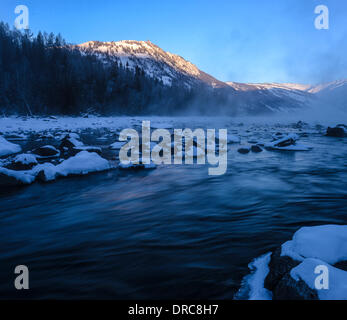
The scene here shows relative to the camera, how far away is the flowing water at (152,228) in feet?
9.83

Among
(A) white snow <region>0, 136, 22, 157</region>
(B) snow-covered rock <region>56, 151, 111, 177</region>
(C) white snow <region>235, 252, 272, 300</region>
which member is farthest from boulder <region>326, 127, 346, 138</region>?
(A) white snow <region>0, 136, 22, 157</region>

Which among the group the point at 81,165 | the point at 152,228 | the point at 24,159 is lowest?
the point at 152,228

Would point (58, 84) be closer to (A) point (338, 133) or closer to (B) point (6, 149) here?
(B) point (6, 149)

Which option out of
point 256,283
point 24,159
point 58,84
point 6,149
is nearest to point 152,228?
point 256,283

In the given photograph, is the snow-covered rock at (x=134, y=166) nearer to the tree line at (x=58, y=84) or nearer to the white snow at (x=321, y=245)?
the white snow at (x=321, y=245)

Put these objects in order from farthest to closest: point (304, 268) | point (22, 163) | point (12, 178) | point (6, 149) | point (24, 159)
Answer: point (6, 149) < point (24, 159) < point (22, 163) < point (12, 178) < point (304, 268)

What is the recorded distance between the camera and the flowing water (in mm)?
2996

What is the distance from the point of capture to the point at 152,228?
4758 millimetres

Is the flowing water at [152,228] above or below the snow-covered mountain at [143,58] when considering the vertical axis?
below

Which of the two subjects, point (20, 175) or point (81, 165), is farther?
point (81, 165)

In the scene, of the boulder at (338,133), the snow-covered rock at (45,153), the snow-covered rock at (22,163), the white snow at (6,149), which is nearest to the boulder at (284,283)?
the snow-covered rock at (22,163)

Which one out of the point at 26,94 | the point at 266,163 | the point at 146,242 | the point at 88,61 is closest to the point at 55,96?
the point at 26,94

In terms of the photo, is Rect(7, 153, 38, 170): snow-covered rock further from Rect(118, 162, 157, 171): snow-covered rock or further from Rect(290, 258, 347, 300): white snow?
Rect(290, 258, 347, 300): white snow

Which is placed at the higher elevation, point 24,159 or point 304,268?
point 24,159
